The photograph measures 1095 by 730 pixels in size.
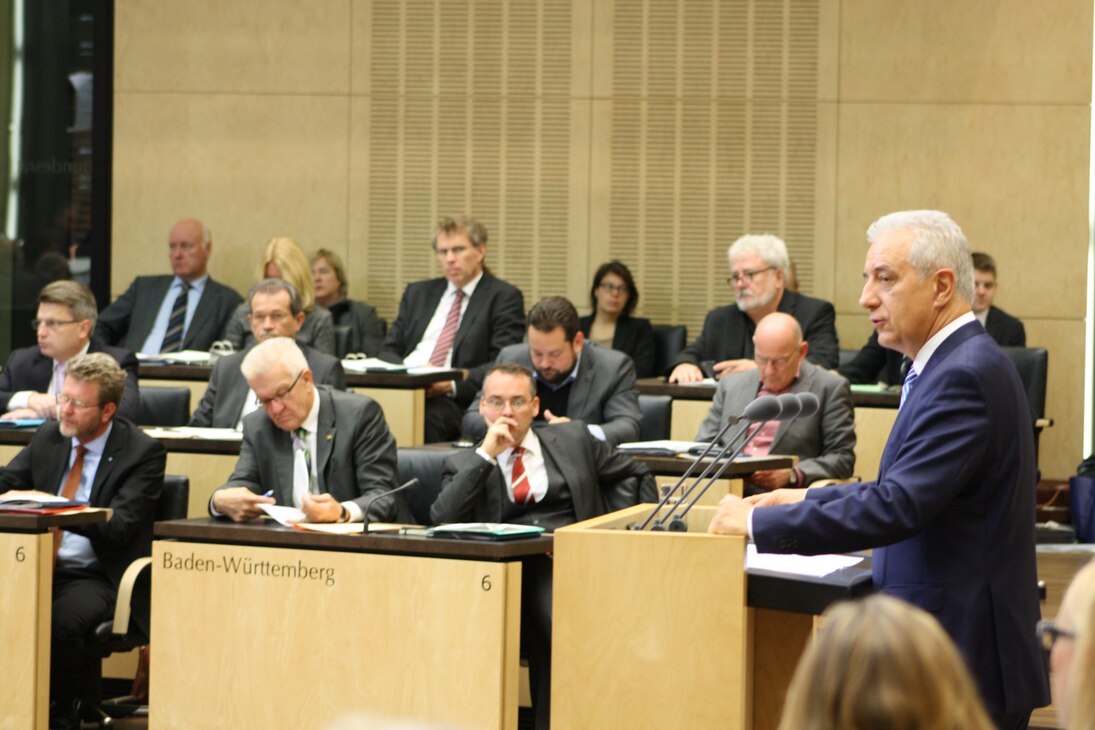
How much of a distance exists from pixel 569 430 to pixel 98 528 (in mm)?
1553

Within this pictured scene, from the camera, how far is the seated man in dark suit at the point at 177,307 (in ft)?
28.1

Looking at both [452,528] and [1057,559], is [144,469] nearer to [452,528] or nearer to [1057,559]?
[452,528]

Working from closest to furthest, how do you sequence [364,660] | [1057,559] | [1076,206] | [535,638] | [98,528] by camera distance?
[364,660] → [535,638] → [98,528] → [1057,559] → [1076,206]

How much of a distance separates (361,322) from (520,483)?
390 centimetres

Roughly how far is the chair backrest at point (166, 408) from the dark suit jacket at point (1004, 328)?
4.04 meters

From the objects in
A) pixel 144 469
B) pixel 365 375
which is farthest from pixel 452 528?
pixel 365 375

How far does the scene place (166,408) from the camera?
6.73 m

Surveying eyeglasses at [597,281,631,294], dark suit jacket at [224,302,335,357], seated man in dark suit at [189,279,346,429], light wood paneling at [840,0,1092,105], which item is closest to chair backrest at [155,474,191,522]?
seated man in dark suit at [189,279,346,429]

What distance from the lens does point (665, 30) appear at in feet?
30.7

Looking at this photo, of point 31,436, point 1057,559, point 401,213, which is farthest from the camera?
point 401,213

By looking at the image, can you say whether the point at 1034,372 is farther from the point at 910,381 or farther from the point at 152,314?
the point at 910,381

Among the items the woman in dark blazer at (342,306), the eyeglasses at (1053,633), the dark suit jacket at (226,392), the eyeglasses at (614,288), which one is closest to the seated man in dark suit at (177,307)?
the woman in dark blazer at (342,306)

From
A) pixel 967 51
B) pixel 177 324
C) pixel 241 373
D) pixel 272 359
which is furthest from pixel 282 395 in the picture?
pixel 967 51

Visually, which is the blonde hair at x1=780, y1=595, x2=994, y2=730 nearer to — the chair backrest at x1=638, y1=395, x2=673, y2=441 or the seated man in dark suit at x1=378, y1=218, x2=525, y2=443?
the chair backrest at x1=638, y1=395, x2=673, y2=441
